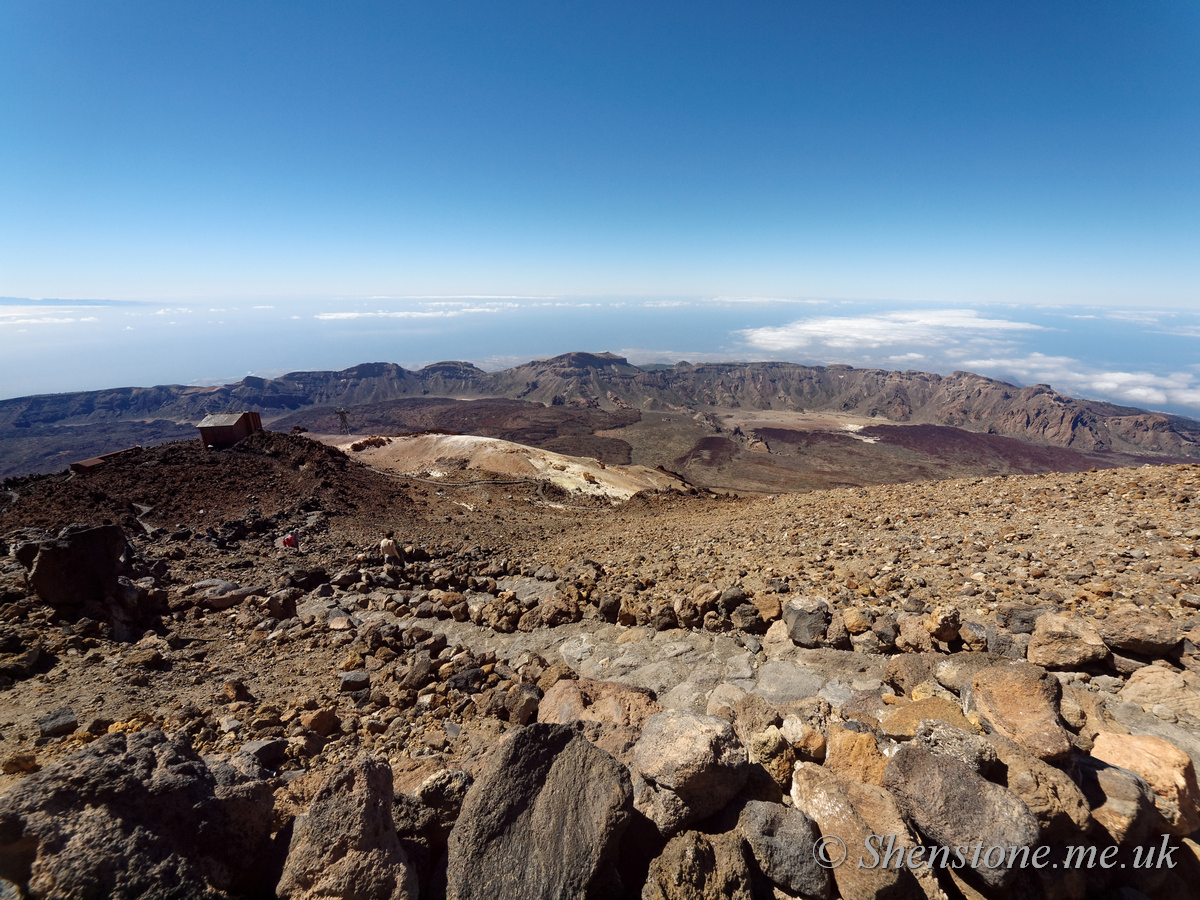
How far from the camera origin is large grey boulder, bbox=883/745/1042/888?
103 inches

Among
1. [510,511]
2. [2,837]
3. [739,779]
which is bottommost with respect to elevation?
[510,511]

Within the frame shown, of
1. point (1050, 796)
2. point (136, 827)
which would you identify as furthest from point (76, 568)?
point (1050, 796)

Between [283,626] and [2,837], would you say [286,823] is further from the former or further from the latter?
[283,626]

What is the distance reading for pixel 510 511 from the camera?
61.6ft

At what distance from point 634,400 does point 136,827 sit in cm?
12114

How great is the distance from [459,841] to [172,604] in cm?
744

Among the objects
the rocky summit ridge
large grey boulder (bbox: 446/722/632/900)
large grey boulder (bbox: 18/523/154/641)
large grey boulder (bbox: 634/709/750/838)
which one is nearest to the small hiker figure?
large grey boulder (bbox: 18/523/154/641)

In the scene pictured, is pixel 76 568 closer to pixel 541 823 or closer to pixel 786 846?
pixel 541 823

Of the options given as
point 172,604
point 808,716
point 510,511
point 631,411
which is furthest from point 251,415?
point 631,411

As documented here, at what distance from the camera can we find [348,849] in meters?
2.61

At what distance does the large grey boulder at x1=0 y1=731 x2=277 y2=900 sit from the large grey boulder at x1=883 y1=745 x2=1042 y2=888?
153 inches

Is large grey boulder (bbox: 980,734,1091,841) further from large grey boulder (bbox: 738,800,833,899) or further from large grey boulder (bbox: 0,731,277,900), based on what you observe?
large grey boulder (bbox: 0,731,277,900)

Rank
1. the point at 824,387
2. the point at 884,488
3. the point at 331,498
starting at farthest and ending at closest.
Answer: the point at 824,387 → the point at 331,498 → the point at 884,488

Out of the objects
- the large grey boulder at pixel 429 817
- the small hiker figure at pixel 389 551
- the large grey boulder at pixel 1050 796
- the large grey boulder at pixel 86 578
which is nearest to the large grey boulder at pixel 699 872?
the large grey boulder at pixel 429 817
